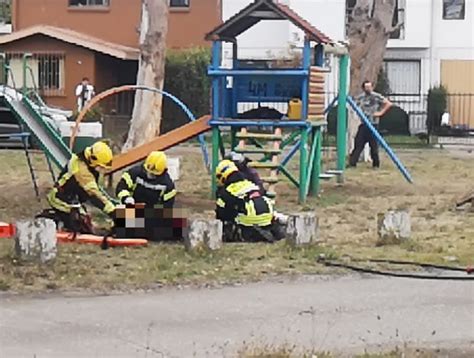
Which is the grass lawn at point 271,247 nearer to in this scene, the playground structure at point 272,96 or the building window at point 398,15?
the playground structure at point 272,96

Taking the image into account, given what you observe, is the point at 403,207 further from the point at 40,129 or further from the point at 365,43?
the point at 365,43

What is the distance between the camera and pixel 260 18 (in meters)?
19.1

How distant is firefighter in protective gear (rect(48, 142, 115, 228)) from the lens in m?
14.2

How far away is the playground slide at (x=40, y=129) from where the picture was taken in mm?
17188

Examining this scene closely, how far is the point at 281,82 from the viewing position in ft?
62.8

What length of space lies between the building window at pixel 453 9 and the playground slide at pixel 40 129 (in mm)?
29322

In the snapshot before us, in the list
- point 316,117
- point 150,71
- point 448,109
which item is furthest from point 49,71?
point 316,117

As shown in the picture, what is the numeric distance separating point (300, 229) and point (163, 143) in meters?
5.42

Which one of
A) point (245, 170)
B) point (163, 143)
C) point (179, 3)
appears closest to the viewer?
point (245, 170)

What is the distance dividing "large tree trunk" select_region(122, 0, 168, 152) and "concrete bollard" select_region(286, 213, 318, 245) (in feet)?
45.3

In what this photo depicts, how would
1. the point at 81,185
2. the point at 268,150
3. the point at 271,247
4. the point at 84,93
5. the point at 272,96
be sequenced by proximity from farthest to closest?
1. the point at 84,93
2. the point at 272,96
3. the point at 268,150
4. the point at 81,185
5. the point at 271,247

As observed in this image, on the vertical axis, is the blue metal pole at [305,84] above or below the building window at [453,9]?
below

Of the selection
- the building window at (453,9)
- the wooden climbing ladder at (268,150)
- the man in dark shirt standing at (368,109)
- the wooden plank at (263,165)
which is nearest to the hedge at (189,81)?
the building window at (453,9)

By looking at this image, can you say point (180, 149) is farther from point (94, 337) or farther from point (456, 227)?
point (94, 337)
